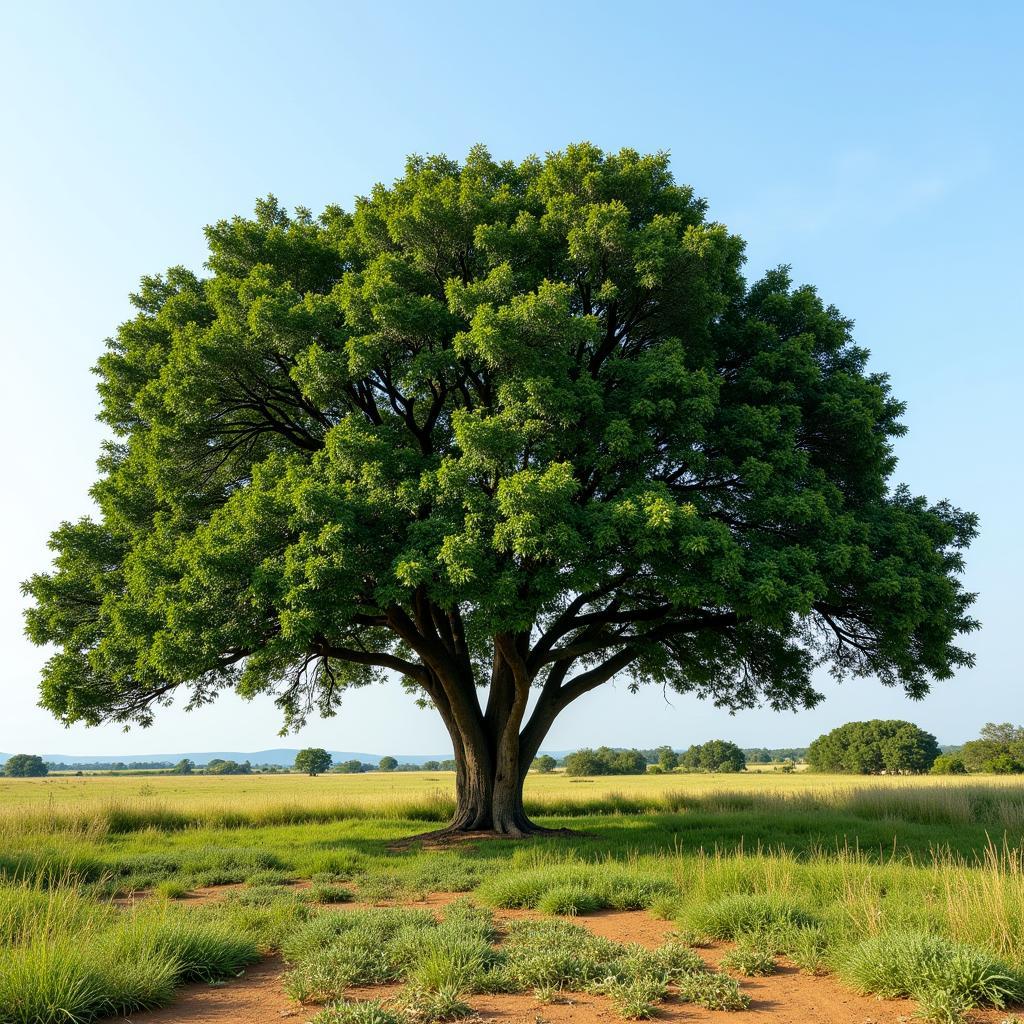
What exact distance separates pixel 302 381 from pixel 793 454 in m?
10.8

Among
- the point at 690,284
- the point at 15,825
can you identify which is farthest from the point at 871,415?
the point at 15,825

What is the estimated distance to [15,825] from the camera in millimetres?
18484

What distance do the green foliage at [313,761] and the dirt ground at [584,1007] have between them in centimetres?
10761

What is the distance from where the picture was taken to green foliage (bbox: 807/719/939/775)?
294ft

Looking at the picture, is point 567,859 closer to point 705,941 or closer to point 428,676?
point 705,941

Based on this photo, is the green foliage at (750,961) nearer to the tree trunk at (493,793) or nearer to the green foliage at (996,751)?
the tree trunk at (493,793)

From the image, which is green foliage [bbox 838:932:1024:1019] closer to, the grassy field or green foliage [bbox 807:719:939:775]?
the grassy field

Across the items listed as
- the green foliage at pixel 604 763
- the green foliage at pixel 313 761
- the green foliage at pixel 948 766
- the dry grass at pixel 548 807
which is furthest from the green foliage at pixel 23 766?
the green foliage at pixel 948 766

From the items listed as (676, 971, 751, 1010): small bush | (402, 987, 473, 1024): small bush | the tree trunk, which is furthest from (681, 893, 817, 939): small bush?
the tree trunk

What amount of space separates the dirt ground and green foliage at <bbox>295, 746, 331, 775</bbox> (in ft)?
353

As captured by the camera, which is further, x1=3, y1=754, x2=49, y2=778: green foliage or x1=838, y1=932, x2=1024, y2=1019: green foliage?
x1=3, y1=754, x2=49, y2=778: green foliage

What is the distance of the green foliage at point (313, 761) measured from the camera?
359 feet

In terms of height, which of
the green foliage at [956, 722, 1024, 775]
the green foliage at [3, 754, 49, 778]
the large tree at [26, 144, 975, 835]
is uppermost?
the large tree at [26, 144, 975, 835]

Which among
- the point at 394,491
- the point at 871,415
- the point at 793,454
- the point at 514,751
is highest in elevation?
the point at 871,415
